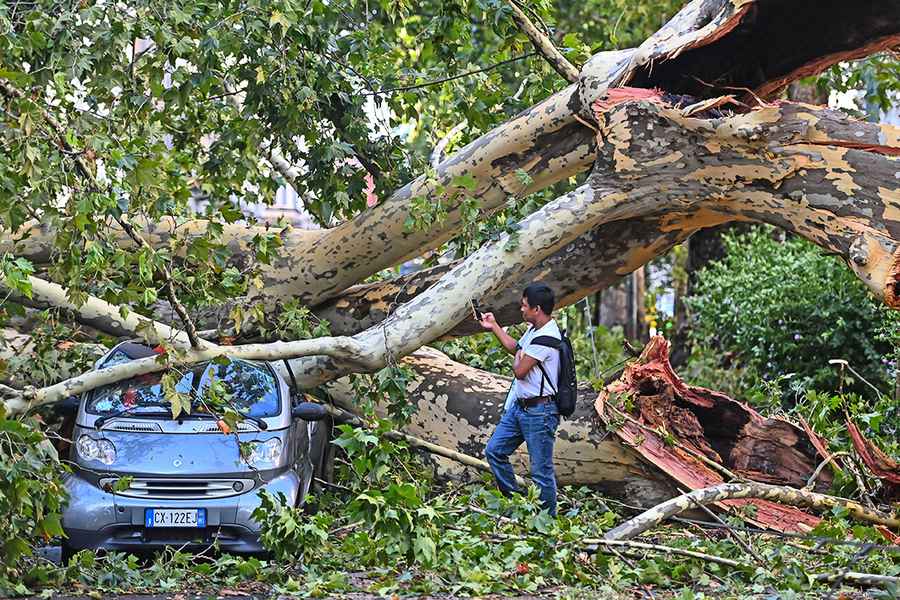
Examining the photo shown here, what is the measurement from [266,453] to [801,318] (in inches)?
314

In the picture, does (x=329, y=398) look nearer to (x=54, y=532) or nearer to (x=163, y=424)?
(x=163, y=424)

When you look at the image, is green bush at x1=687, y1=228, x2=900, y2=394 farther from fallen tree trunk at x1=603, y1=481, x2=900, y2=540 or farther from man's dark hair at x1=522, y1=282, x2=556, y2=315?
man's dark hair at x1=522, y1=282, x2=556, y2=315

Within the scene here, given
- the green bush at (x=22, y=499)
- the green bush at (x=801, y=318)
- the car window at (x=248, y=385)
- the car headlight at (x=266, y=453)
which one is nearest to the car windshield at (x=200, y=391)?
the car window at (x=248, y=385)

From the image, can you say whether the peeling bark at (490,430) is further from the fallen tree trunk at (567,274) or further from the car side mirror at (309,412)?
the car side mirror at (309,412)

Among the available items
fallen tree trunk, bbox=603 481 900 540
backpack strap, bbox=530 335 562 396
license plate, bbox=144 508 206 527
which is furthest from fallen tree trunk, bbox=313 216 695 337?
license plate, bbox=144 508 206 527

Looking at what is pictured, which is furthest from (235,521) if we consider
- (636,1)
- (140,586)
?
(636,1)

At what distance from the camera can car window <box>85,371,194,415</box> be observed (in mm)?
8445

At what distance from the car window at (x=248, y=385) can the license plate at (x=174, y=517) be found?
84 cm

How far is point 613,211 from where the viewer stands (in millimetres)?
9398

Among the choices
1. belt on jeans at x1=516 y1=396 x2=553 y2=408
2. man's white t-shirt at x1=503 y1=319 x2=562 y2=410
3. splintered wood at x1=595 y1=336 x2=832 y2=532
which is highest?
man's white t-shirt at x1=503 y1=319 x2=562 y2=410

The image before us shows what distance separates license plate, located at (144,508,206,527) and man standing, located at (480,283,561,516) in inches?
85.7

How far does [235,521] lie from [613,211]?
12.0 ft

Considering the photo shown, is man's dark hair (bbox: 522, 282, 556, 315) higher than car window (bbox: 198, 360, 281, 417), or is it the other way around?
man's dark hair (bbox: 522, 282, 556, 315)

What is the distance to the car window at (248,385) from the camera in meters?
8.57
